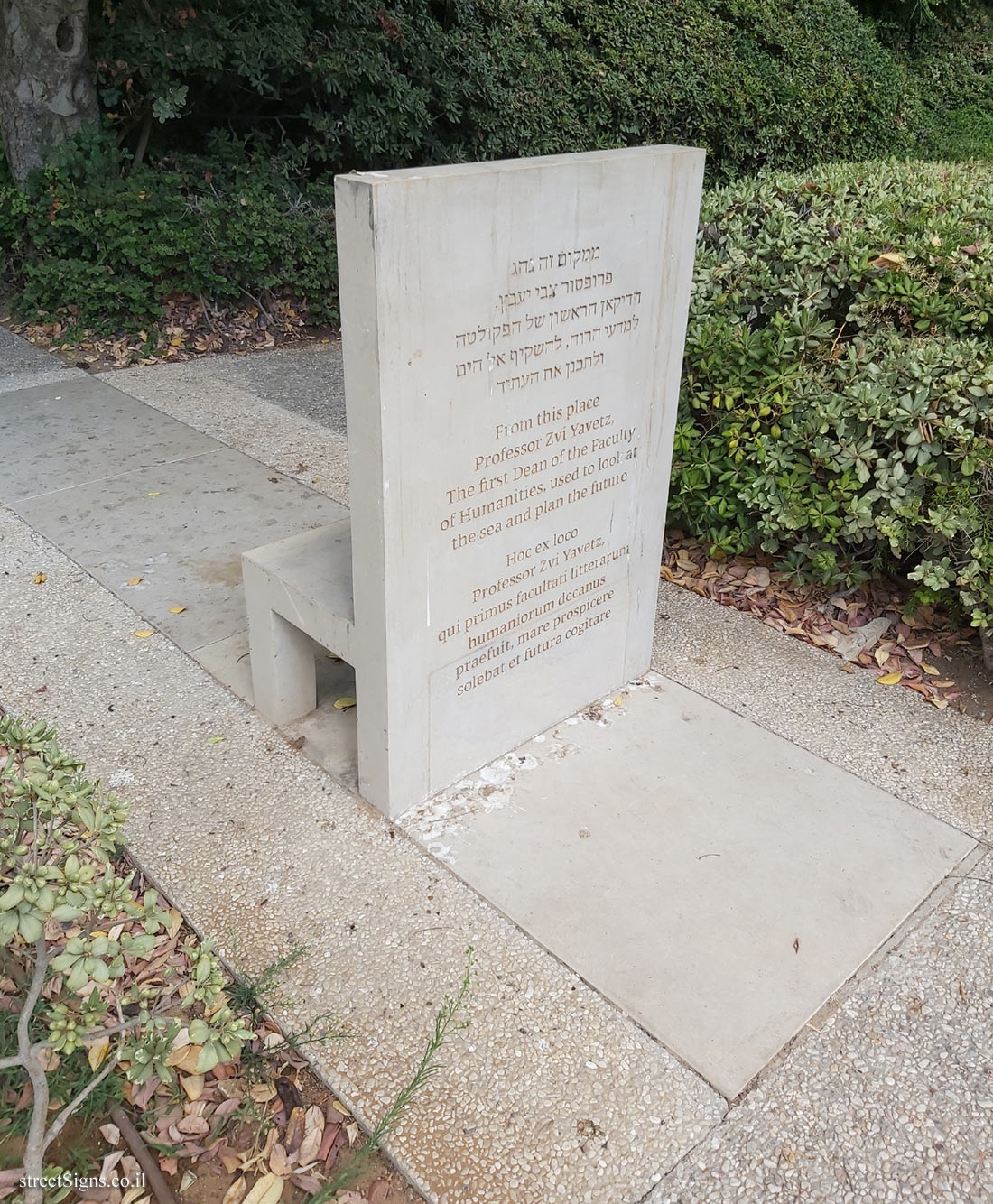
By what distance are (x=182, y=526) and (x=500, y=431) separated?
2459mm

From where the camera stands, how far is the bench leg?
336 centimetres

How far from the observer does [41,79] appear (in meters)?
7.50

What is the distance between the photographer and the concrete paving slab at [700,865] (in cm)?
256

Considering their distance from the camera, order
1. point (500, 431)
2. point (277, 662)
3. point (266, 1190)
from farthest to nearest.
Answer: point (277, 662) < point (500, 431) < point (266, 1190)

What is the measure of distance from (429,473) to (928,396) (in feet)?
6.74

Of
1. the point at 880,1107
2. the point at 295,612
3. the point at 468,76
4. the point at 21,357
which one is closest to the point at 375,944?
the point at 295,612

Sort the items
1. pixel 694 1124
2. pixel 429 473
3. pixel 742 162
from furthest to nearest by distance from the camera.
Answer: pixel 742 162, pixel 429 473, pixel 694 1124

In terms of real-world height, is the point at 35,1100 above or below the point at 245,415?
above

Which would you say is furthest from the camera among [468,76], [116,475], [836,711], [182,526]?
[468,76]

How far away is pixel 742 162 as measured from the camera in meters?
11.2

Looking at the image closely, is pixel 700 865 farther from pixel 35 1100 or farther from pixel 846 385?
pixel 846 385

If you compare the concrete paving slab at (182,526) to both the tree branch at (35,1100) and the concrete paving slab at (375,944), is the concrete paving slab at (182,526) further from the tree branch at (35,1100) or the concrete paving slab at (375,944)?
the tree branch at (35,1100)

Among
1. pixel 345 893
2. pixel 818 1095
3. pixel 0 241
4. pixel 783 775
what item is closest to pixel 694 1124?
pixel 818 1095

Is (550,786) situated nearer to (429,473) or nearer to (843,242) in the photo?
(429,473)
